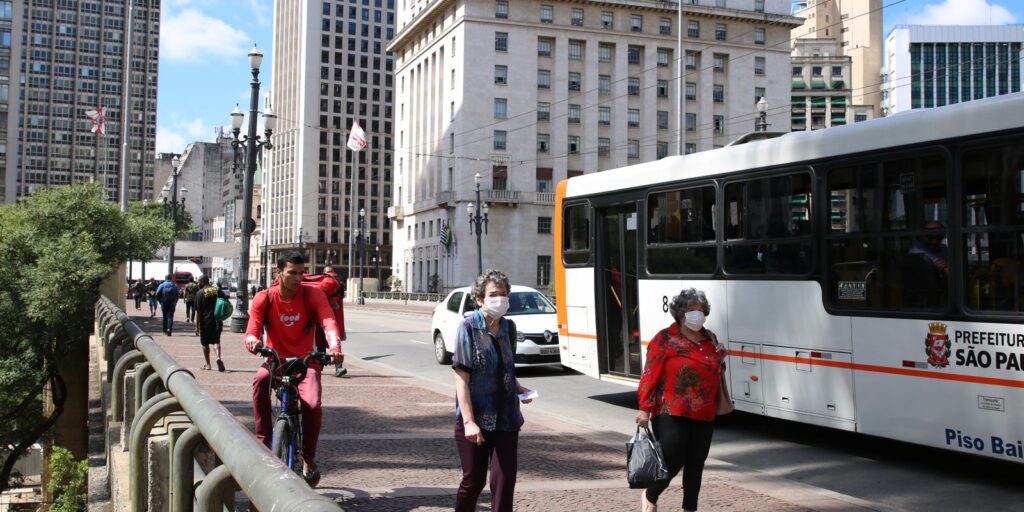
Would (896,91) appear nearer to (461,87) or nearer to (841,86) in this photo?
(841,86)

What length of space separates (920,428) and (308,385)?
5.57 m

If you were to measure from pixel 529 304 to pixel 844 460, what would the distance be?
938 centimetres

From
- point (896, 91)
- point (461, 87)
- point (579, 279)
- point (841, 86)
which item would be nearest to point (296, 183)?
point (461, 87)

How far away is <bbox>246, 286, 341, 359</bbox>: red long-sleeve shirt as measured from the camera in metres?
7.20

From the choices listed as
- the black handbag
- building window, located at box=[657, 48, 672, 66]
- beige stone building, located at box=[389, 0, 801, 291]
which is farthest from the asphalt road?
building window, located at box=[657, 48, 672, 66]

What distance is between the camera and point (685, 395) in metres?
6.41

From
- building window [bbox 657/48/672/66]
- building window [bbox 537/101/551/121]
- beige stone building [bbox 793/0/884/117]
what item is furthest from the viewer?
beige stone building [bbox 793/0/884/117]

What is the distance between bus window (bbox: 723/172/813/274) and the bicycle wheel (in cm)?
590

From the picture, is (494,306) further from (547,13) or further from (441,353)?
(547,13)

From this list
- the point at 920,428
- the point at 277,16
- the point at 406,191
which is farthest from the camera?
the point at 277,16

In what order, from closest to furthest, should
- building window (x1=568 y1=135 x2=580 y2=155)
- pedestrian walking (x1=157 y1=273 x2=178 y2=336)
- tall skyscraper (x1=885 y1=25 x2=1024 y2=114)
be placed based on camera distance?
pedestrian walking (x1=157 y1=273 x2=178 y2=336) → building window (x1=568 y1=135 x2=580 y2=155) → tall skyscraper (x1=885 y1=25 x2=1024 y2=114)

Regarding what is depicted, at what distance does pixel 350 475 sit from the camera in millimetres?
8141

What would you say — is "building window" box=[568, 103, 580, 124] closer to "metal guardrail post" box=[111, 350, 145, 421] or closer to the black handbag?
"metal guardrail post" box=[111, 350, 145, 421]

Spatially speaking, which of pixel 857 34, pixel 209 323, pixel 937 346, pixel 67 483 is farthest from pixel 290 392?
pixel 857 34
